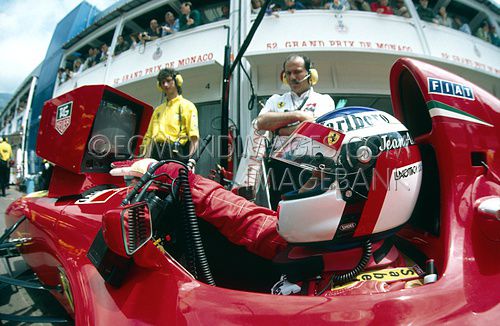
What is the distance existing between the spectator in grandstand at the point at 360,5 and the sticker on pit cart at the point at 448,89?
687 centimetres

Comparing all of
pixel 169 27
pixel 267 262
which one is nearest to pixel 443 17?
pixel 169 27

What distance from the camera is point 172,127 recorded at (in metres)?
2.61

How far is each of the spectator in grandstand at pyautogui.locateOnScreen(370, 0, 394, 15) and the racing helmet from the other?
7.03 metres

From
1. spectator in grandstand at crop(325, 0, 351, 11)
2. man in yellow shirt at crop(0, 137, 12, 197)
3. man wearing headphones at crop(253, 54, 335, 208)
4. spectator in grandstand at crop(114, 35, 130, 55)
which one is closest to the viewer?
man wearing headphones at crop(253, 54, 335, 208)

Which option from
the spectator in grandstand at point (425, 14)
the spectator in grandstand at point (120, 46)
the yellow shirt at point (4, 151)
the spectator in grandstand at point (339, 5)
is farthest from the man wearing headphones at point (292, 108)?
the yellow shirt at point (4, 151)

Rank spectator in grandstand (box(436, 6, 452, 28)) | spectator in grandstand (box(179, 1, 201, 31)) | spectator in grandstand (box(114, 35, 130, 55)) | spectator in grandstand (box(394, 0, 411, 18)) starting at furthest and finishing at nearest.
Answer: spectator in grandstand (box(114, 35, 130, 55)), spectator in grandstand (box(436, 6, 452, 28)), spectator in grandstand (box(179, 1, 201, 31)), spectator in grandstand (box(394, 0, 411, 18))

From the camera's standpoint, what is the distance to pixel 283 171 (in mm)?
1809

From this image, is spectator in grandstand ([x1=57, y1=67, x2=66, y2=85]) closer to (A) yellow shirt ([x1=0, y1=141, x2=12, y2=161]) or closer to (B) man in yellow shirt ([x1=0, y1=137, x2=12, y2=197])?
(A) yellow shirt ([x1=0, y1=141, x2=12, y2=161])

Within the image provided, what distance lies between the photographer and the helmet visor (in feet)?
2.78

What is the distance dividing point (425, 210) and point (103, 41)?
42.2 ft

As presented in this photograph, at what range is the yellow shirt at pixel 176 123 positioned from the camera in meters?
2.60

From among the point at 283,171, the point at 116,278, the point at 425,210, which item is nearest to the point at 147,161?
the point at 116,278

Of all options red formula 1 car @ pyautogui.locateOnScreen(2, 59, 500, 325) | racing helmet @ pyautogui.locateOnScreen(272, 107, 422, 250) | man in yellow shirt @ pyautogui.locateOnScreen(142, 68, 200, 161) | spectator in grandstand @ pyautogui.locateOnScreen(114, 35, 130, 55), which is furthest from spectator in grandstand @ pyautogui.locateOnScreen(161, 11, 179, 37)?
racing helmet @ pyautogui.locateOnScreen(272, 107, 422, 250)

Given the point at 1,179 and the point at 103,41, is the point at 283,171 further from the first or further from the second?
the point at 103,41
